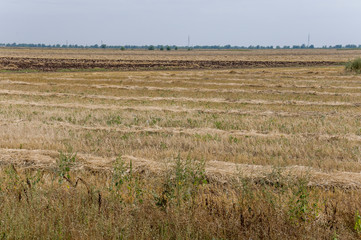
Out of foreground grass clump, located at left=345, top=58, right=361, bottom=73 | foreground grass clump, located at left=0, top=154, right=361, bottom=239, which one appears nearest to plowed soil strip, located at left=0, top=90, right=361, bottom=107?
foreground grass clump, located at left=0, top=154, right=361, bottom=239

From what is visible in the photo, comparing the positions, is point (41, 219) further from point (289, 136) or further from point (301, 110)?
point (301, 110)

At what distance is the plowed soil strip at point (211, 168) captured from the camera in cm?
737

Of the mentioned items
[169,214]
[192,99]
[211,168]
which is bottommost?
[192,99]

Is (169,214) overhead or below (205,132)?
overhead

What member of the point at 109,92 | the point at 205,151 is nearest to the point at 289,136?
the point at 205,151

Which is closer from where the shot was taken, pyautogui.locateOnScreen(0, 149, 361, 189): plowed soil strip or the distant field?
pyautogui.locateOnScreen(0, 149, 361, 189): plowed soil strip

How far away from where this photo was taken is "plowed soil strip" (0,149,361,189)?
24.2 ft

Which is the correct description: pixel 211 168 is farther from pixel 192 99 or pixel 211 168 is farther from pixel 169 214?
pixel 192 99

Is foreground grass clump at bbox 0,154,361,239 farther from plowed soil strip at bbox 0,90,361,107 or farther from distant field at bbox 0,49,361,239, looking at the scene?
plowed soil strip at bbox 0,90,361,107

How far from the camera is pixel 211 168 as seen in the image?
26.4 ft

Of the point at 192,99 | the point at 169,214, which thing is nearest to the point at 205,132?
the point at 169,214

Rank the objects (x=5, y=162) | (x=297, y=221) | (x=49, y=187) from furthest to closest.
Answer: (x=5, y=162) → (x=49, y=187) → (x=297, y=221)

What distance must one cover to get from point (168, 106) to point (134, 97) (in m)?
4.76

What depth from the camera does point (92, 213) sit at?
5324mm
